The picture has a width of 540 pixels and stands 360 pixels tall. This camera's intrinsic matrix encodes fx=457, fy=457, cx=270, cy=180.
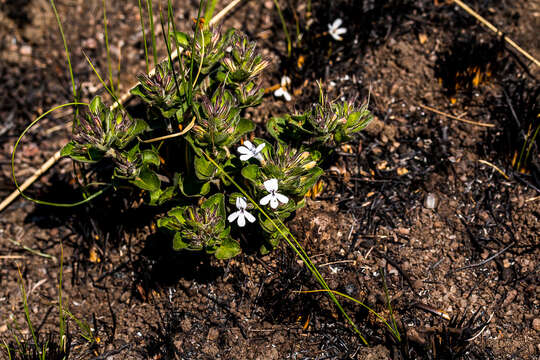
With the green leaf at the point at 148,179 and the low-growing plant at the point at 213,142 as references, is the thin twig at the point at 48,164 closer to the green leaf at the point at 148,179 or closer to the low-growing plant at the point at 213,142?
the low-growing plant at the point at 213,142

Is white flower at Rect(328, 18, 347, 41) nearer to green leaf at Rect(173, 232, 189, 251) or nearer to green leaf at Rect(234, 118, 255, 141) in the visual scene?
green leaf at Rect(234, 118, 255, 141)

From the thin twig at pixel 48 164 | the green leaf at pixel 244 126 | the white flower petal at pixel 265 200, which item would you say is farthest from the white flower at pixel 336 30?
the white flower petal at pixel 265 200

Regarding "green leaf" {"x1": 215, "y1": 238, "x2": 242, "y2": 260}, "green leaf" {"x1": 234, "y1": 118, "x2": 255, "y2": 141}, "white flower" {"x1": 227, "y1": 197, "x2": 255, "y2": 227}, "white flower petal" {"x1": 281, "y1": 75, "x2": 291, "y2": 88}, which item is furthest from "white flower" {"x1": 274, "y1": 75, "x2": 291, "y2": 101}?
"green leaf" {"x1": 215, "y1": 238, "x2": 242, "y2": 260}

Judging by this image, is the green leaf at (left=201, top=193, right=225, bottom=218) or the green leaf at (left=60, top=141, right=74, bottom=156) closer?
the green leaf at (left=60, top=141, right=74, bottom=156)

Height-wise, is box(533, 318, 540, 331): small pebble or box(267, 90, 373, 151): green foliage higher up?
box(267, 90, 373, 151): green foliage

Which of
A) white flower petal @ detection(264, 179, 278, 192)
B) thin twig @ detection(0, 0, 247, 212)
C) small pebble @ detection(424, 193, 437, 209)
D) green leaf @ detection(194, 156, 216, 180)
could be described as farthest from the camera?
thin twig @ detection(0, 0, 247, 212)

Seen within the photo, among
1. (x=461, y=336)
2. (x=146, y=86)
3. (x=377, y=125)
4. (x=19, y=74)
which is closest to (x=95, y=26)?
(x=19, y=74)

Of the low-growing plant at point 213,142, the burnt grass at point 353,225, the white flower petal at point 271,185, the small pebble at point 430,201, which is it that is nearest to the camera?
the white flower petal at point 271,185

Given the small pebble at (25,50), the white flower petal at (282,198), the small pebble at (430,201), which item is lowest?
the small pebble at (430,201)
